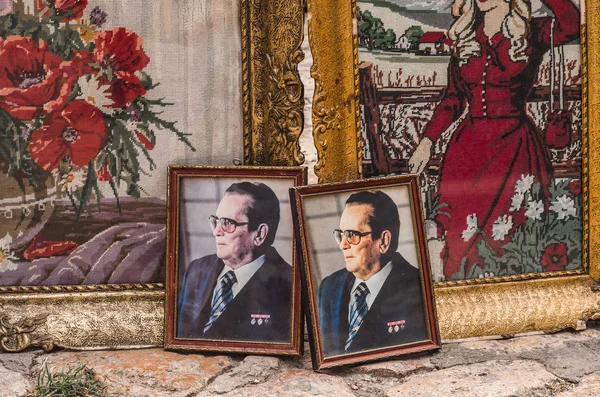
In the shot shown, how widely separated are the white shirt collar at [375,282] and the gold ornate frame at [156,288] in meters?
0.38

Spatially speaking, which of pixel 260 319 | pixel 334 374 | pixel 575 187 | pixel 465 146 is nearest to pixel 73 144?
pixel 260 319

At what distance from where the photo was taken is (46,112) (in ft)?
6.11

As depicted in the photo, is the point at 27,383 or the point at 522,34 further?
the point at 522,34

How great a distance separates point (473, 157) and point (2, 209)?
4.48 ft

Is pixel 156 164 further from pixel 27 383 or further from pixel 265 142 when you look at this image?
pixel 27 383

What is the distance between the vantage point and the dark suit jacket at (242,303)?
1.81 m

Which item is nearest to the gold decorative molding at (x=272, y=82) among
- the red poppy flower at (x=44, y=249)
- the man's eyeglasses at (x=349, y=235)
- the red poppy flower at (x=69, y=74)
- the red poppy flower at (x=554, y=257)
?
the man's eyeglasses at (x=349, y=235)

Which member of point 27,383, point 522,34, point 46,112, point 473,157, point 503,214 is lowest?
point 27,383

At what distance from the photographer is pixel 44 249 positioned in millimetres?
1890

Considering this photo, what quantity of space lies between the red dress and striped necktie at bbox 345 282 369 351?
0.34 meters

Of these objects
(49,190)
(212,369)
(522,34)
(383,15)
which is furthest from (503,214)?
(49,190)

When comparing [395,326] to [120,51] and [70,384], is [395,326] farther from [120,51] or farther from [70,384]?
[120,51]

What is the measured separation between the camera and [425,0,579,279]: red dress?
6.41 ft

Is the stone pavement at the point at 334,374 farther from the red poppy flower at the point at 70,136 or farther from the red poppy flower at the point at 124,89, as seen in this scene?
the red poppy flower at the point at 124,89
